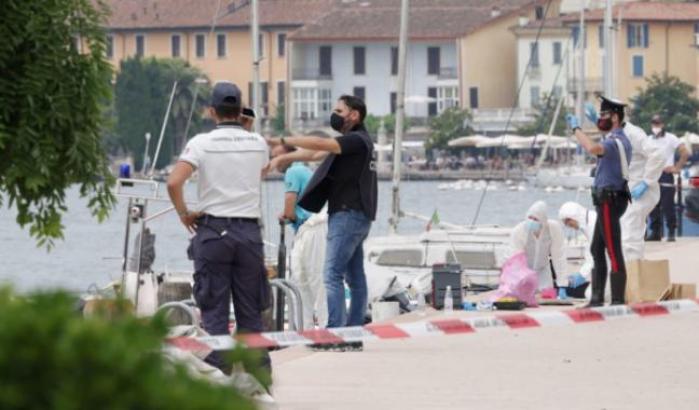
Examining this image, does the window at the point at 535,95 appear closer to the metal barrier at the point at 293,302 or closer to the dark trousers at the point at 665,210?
the dark trousers at the point at 665,210

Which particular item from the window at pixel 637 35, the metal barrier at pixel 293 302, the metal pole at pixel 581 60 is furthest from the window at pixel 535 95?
the metal barrier at pixel 293 302

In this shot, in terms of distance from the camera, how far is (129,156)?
145m

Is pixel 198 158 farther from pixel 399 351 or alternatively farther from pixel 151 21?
pixel 151 21

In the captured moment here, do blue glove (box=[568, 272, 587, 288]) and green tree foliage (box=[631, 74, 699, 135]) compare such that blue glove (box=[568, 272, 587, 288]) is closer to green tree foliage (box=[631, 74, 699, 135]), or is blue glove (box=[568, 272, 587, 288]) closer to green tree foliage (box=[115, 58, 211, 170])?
green tree foliage (box=[631, 74, 699, 135])

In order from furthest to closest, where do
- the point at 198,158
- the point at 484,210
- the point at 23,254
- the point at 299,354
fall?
the point at 484,210
the point at 23,254
the point at 299,354
the point at 198,158

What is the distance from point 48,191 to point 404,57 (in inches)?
1073

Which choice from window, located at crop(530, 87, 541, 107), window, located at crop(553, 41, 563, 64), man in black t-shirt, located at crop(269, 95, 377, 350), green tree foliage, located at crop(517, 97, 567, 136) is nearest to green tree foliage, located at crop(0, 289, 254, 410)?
man in black t-shirt, located at crop(269, 95, 377, 350)

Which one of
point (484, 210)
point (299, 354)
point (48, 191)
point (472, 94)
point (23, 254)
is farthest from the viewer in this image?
point (472, 94)

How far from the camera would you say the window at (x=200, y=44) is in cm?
17381

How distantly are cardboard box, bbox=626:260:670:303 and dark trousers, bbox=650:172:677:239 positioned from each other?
1154 cm

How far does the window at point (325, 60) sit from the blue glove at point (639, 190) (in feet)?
503

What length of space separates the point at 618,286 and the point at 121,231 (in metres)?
63.1

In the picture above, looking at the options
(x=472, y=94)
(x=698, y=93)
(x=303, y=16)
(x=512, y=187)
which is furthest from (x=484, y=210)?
(x=303, y=16)

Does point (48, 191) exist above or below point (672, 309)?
above
